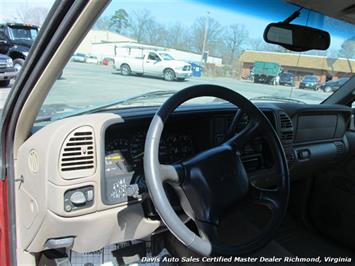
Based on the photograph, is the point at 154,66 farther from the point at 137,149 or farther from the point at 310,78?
the point at 310,78

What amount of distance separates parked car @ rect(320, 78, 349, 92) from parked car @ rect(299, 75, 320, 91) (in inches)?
3.8

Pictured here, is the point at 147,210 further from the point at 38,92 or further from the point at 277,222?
the point at 38,92

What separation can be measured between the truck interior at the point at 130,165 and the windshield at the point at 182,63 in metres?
0.02

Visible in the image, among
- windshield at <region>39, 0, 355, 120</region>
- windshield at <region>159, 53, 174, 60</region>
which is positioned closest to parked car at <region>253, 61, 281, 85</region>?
windshield at <region>39, 0, 355, 120</region>

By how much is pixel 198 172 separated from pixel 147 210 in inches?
16.7

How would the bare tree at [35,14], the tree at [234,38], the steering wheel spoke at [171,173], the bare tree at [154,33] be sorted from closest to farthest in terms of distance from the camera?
1. the bare tree at [35,14]
2. the steering wheel spoke at [171,173]
3. the bare tree at [154,33]
4. the tree at [234,38]

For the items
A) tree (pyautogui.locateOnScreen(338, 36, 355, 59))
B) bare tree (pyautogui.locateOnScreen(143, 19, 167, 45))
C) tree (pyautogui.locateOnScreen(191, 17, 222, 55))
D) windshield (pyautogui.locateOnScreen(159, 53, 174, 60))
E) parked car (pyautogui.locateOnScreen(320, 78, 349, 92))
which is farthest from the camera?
tree (pyautogui.locateOnScreen(191, 17, 222, 55))

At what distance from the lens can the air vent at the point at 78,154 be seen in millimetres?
1431

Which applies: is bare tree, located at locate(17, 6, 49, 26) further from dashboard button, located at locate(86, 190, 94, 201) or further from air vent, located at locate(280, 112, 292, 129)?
air vent, located at locate(280, 112, 292, 129)

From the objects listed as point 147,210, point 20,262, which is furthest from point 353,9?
point 20,262

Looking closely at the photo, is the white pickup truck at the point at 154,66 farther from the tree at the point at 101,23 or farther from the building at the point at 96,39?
the tree at the point at 101,23

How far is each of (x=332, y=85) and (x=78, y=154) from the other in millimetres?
2413

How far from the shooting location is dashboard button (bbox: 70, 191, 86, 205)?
146cm

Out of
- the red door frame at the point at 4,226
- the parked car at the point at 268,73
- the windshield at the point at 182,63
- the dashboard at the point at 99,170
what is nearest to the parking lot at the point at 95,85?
the windshield at the point at 182,63
